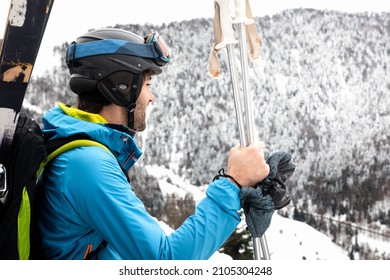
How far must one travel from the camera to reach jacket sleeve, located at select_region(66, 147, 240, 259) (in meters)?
1.89

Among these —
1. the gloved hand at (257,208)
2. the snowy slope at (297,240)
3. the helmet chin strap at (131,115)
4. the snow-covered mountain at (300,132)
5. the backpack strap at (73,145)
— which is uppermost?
the helmet chin strap at (131,115)

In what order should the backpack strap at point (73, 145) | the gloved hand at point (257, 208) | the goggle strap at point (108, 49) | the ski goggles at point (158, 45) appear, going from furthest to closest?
the ski goggles at point (158, 45) < the goggle strap at point (108, 49) < the gloved hand at point (257, 208) < the backpack strap at point (73, 145)

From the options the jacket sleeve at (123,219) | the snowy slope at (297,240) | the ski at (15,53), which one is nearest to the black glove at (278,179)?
the jacket sleeve at (123,219)

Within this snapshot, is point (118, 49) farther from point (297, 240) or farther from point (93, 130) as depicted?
point (297, 240)

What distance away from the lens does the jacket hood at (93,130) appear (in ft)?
6.85

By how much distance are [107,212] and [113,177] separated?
14 centimetres

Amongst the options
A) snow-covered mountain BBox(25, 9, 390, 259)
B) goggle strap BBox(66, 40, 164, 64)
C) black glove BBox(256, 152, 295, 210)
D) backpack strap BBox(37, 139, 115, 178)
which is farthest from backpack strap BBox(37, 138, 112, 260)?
snow-covered mountain BBox(25, 9, 390, 259)

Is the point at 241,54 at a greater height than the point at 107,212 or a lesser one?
greater

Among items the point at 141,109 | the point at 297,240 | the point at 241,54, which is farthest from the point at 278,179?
the point at 297,240

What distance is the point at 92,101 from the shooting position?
2.52 meters

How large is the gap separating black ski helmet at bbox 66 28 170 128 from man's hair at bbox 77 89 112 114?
3 cm

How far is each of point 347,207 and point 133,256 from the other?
14148 centimetres

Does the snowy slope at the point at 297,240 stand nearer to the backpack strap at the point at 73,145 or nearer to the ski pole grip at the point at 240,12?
the ski pole grip at the point at 240,12

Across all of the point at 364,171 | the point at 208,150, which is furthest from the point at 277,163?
the point at 208,150
